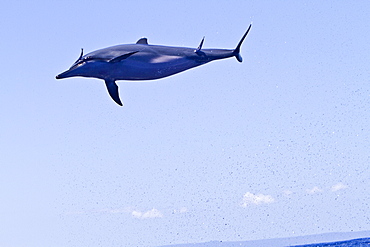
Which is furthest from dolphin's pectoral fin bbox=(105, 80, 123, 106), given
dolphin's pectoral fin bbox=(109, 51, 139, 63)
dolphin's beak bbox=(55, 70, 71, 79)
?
dolphin's pectoral fin bbox=(109, 51, 139, 63)

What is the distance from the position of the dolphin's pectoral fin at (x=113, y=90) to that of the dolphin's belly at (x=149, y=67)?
17.8 inches

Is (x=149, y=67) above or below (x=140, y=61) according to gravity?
below

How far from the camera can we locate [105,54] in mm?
7773

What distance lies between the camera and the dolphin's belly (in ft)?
24.9

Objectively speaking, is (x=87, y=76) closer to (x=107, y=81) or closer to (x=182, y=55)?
(x=107, y=81)

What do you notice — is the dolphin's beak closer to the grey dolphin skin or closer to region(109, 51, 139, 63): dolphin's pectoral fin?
the grey dolphin skin

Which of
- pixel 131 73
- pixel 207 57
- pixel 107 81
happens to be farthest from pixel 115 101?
pixel 207 57

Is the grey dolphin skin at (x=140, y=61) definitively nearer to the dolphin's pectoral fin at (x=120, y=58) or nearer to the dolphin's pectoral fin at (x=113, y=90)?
the dolphin's pectoral fin at (x=120, y=58)

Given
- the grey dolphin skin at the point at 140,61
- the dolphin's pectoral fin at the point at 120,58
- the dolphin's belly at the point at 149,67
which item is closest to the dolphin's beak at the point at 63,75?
the grey dolphin skin at the point at 140,61

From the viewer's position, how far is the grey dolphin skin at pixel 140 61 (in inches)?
299

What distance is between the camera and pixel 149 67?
7609 mm

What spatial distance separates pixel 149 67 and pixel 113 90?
4.01 ft

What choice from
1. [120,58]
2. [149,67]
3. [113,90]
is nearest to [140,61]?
[149,67]

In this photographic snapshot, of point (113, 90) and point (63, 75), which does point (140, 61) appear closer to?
point (113, 90)
